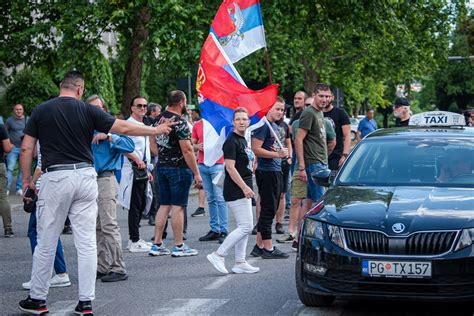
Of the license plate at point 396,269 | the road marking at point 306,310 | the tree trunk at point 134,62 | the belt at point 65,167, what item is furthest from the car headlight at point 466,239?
the tree trunk at point 134,62

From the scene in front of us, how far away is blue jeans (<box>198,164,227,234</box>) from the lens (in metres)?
13.3

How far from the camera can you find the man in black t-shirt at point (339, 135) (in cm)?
1317

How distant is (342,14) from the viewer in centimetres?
2484

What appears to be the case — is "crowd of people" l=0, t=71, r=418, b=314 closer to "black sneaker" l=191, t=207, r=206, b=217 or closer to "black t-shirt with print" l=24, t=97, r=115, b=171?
"black t-shirt with print" l=24, t=97, r=115, b=171

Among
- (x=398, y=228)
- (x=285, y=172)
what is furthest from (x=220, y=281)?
(x=285, y=172)

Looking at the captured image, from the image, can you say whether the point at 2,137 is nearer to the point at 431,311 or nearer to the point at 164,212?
the point at 164,212

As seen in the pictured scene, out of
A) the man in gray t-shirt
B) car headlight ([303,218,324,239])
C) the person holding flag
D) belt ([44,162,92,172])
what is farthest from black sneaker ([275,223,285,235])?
the man in gray t-shirt

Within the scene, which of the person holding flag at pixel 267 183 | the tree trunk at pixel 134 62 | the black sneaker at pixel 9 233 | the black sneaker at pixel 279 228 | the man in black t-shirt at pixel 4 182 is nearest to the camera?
the person holding flag at pixel 267 183

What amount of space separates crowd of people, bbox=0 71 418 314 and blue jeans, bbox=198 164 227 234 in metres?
0.02

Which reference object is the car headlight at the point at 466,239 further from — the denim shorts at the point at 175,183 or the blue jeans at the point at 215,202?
the blue jeans at the point at 215,202

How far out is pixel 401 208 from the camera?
25.0ft

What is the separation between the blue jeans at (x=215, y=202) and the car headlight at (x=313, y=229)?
16.6 feet

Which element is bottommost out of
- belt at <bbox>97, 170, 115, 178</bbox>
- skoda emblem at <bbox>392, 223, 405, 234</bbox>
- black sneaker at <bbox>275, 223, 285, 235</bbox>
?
black sneaker at <bbox>275, 223, 285, 235</bbox>

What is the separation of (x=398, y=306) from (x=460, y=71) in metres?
71.9
